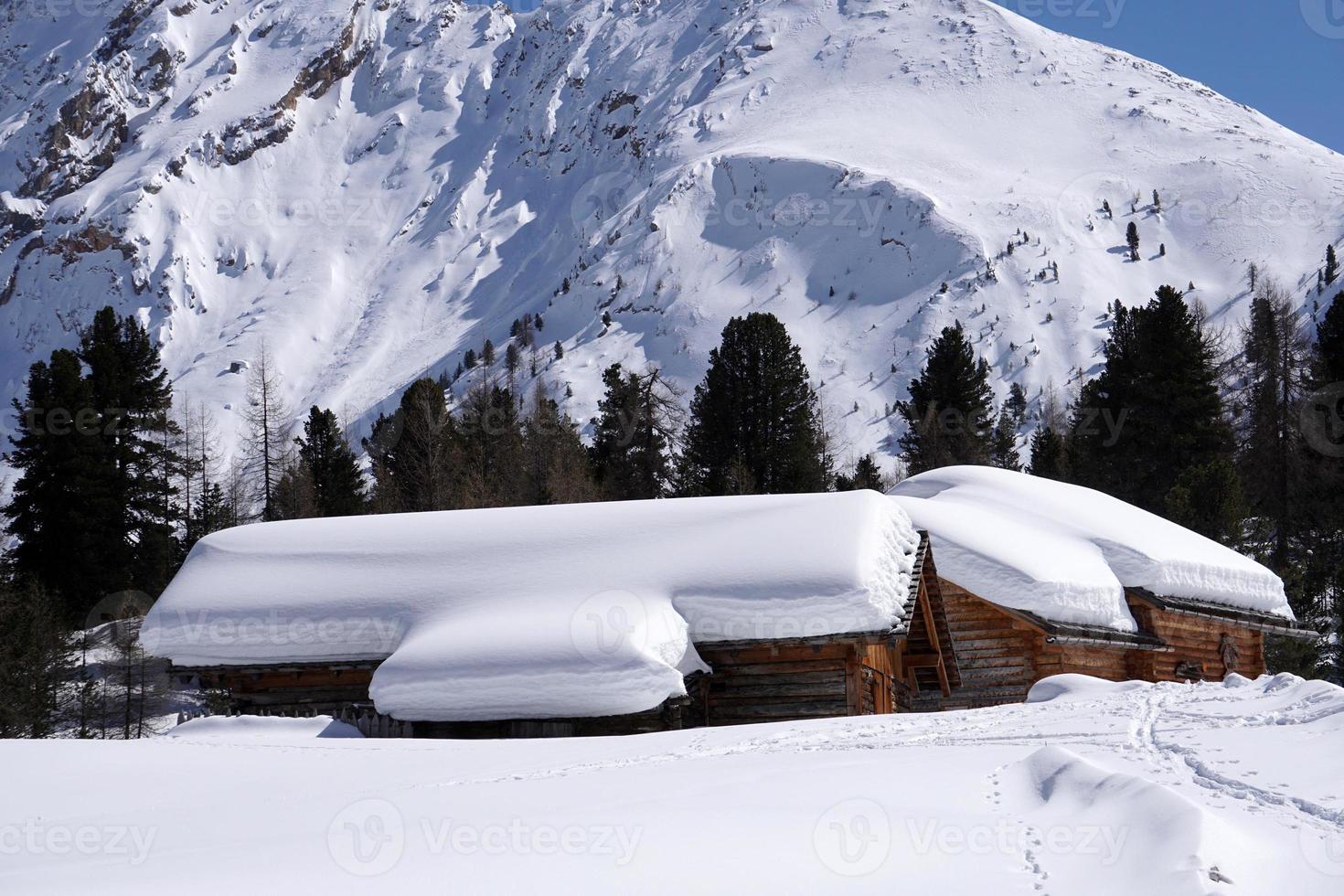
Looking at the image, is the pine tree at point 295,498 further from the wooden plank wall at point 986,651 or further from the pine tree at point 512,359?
the pine tree at point 512,359

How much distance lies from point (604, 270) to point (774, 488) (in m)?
102

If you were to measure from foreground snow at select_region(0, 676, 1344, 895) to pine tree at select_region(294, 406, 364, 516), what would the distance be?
33916 millimetres

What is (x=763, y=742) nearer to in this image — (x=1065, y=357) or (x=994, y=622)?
(x=994, y=622)

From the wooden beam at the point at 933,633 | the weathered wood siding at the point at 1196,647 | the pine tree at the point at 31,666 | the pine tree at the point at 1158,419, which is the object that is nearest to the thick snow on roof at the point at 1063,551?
the weathered wood siding at the point at 1196,647

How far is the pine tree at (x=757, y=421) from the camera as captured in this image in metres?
42.8

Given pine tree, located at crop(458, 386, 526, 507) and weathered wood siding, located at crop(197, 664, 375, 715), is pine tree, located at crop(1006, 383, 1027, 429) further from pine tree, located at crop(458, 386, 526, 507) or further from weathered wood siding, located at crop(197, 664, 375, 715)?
weathered wood siding, located at crop(197, 664, 375, 715)

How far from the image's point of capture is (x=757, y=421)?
4381 cm

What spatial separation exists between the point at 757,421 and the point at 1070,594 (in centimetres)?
2338

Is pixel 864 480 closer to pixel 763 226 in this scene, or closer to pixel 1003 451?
pixel 1003 451

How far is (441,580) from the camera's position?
639 inches

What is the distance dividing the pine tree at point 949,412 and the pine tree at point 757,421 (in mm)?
4050

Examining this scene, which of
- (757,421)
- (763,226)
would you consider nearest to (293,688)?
(757,421)

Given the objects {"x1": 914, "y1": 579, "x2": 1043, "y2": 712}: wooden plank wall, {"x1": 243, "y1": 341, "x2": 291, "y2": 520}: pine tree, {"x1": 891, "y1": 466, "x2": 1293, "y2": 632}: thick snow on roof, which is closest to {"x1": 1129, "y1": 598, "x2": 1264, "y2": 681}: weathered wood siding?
{"x1": 891, "y1": 466, "x2": 1293, "y2": 632}: thick snow on roof

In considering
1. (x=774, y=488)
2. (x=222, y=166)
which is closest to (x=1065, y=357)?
(x=774, y=488)
